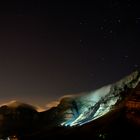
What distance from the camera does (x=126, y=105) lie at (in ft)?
209

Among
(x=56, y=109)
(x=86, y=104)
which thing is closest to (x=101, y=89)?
(x=86, y=104)

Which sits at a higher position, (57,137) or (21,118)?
(57,137)

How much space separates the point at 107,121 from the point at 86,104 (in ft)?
298

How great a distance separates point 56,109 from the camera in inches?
6068

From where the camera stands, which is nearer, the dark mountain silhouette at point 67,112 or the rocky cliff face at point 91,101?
the dark mountain silhouette at point 67,112

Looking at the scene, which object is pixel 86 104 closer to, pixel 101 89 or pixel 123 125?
pixel 101 89

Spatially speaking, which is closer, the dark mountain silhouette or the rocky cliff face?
the dark mountain silhouette

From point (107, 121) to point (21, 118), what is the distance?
4452 inches

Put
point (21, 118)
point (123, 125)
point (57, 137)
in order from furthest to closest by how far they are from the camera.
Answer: point (21, 118)
point (57, 137)
point (123, 125)

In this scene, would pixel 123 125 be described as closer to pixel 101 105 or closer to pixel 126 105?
pixel 126 105

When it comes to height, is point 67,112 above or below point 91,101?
below

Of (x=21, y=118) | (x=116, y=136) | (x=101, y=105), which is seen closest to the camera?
(x=116, y=136)

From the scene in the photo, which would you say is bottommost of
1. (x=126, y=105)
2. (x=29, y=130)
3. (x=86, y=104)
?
(x=29, y=130)

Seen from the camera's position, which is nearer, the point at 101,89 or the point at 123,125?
the point at 123,125
